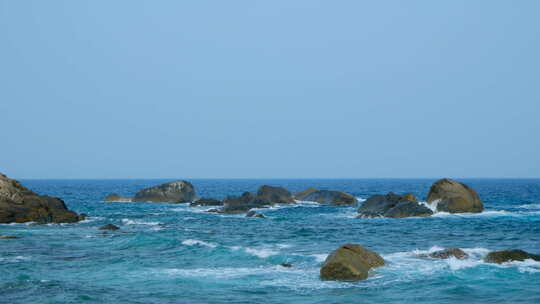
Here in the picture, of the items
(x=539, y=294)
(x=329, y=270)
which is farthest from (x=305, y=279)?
(x=539, y=294)

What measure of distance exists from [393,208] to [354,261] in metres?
32.3

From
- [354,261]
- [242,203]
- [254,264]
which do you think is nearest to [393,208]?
[242,203]

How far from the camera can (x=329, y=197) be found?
83562mm

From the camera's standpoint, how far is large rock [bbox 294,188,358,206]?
263 ft

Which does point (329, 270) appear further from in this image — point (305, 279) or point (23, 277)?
point (23, 277)

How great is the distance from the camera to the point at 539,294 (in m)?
20.7

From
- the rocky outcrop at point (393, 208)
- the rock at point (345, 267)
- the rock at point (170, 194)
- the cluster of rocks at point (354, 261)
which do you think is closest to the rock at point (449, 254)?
the cluster of rocks at point (354, 261)

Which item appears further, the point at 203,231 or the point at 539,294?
the point at 203,231

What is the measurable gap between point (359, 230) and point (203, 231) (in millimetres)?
12049

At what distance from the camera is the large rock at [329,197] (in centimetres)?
8031

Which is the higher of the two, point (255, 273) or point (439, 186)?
point (439, 186)

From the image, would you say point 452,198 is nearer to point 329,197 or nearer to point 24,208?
point 329,197

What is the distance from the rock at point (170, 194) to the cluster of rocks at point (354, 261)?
6551 centimetres

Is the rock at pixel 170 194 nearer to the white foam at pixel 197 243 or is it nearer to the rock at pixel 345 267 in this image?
the white foam at pixel 197 243
